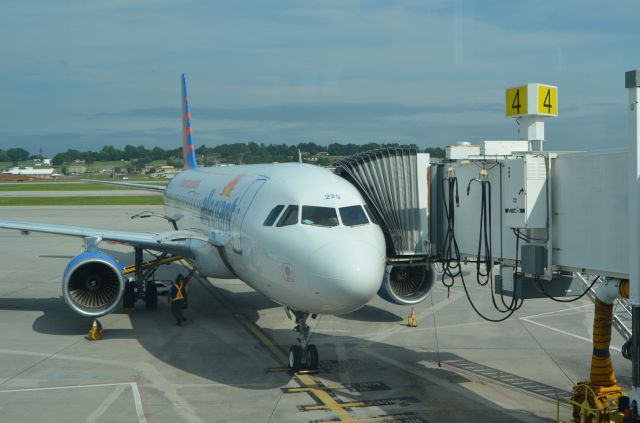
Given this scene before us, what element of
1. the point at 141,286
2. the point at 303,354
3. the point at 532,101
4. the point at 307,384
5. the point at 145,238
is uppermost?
the point at 532,101

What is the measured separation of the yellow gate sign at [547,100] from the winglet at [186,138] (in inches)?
818

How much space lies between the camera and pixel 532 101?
1569 centimetres

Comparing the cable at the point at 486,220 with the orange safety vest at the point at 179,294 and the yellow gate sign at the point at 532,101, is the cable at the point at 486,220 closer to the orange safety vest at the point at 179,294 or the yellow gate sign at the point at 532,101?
the yellow gate sign at the point at 532,101

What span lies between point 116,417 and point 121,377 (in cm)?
260

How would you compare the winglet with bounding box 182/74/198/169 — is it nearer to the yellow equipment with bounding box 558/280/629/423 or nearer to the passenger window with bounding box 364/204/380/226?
the passenger window with bounding box 364/204/380/226

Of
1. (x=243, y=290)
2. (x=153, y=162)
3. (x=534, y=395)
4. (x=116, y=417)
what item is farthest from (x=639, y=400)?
(x=153, y=162)

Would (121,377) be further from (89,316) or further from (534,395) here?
(534,395)

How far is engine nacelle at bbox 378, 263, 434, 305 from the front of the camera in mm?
17516

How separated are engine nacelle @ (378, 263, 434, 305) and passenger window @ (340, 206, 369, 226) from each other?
3550 millimetres

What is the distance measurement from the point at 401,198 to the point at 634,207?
5.85 meters

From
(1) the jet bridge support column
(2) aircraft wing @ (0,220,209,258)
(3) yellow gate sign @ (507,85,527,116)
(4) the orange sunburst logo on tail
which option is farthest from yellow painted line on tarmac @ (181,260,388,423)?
(3) yellow gate sign @ (507,85,527,116)

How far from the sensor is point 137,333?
63.0 ft

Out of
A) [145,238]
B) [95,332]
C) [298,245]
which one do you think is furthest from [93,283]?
[298,245]

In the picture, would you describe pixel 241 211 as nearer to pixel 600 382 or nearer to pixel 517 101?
pixel 517 101
